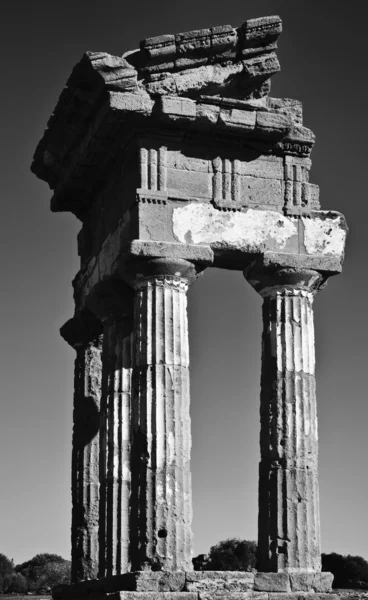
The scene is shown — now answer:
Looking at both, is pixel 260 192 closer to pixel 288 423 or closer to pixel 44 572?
pixel 288 423

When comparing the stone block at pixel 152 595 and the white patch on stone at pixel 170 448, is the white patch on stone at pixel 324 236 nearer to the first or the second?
the white patch on stone at pixel 170 448

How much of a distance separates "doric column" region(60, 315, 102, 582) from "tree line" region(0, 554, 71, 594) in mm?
39183

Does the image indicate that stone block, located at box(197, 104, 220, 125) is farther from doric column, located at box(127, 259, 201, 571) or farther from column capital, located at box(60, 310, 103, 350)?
column capital, located at box(60, 310, 103, 350)

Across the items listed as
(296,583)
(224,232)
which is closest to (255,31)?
(224,232)

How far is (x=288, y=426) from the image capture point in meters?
27.1

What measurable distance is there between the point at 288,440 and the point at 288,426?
287 millimetres

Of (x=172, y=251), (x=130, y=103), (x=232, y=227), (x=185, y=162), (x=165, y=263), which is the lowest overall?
(x=165, y=263)

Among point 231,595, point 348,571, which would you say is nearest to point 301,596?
point 231,595

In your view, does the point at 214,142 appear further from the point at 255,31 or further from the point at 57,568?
the point at 57,568

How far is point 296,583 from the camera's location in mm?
25953

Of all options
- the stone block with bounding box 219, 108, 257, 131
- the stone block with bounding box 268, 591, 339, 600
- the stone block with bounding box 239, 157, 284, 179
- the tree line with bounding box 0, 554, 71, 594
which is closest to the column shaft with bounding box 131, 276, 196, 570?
the stone block with bounding box 268, 591, 339, 600

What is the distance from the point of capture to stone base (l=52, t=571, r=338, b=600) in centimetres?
2483

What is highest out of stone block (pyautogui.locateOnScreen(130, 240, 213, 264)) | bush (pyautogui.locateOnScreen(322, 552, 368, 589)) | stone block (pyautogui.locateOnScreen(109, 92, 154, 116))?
stone block (pyautogui.locateOnScreen(109, 92, 154, 116))

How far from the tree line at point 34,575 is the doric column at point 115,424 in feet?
136
